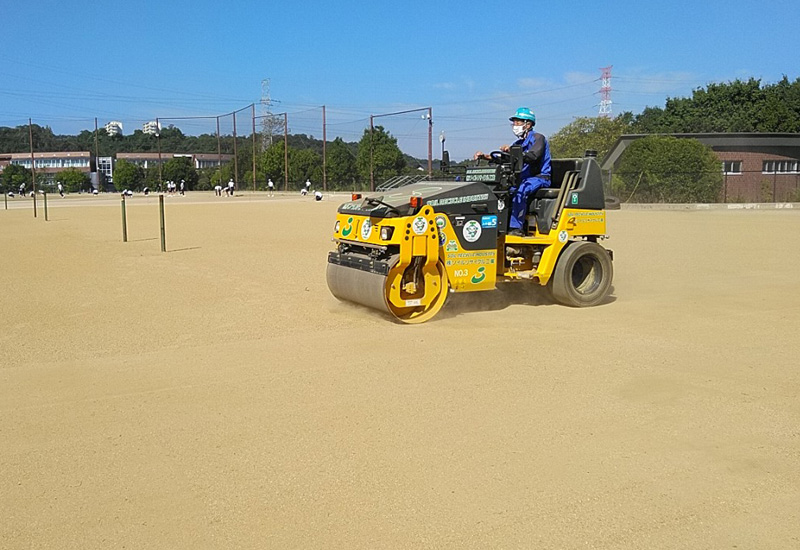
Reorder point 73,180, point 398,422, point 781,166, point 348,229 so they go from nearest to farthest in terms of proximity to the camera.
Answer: point 398,422 → point 348,229 → point 781,166 → point 73,180

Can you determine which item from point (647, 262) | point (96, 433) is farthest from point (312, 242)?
point (96, 433)

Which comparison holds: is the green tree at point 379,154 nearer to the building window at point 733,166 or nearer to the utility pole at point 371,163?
the utility pole at point 371,163

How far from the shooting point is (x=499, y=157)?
948 centimetres

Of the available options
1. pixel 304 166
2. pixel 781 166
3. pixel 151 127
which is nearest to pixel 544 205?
pixel 781 166

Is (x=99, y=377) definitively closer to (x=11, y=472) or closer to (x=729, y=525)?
(x=11, y=472)

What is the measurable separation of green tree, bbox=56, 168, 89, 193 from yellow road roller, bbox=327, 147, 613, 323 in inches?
3298

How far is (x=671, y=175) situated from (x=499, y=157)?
2848 cm

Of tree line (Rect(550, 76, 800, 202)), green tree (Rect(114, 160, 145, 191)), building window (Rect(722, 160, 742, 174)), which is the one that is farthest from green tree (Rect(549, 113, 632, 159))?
green tree (Rect(114, 160, 145, 191))

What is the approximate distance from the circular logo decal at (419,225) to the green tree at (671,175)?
1165 inches

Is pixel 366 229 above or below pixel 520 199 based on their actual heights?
below

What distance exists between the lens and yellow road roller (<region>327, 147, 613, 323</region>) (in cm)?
827

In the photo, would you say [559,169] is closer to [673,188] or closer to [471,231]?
[471,231]

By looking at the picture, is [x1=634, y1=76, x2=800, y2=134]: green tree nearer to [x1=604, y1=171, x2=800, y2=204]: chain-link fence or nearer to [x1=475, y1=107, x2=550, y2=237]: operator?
[x1=604, y1=171, x2=800, y2=204]: chain-link fence

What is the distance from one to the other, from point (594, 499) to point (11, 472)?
10.8 ft
